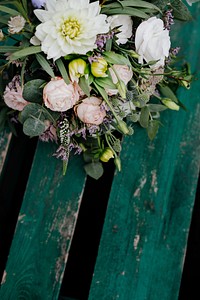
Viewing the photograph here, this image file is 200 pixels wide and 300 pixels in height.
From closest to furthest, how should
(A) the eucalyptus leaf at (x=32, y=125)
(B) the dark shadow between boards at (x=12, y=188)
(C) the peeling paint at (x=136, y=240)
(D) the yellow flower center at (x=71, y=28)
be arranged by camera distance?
(D) the yellow flower center at (x=71, y=28) < (A) the eucalyptus leaf at (x=32, y=125) < (C) the peeling paint at (x=136, y=240) < (B) the dark shadow between boards at (x=12, y=188)

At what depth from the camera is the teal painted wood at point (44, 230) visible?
1198 millimetres

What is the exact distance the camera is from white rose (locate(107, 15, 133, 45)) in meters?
1.00

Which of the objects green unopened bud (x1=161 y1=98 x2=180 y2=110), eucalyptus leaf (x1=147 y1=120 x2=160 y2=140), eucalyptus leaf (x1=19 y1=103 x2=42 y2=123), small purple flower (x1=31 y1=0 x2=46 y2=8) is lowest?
eucalyptus leaf (x1=19 y1=103 x2=42 y2=123)

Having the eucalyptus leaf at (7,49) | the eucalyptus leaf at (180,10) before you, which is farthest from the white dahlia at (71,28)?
the eucalyptus leaf at (180,10)

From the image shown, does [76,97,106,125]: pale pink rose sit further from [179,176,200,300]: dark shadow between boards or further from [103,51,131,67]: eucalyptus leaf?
[179,176,200,300]: dark shadow between boards

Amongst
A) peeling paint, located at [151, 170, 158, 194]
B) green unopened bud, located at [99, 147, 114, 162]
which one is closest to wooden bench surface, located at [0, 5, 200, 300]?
peeling paint, located at [151, 170, 158, 194]

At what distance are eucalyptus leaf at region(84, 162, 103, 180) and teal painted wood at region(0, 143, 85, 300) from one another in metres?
0.04

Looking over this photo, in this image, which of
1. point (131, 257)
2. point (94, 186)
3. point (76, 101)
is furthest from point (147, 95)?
point (94, 186)

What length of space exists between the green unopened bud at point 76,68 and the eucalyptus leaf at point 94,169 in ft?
1.03

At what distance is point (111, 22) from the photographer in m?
0.99

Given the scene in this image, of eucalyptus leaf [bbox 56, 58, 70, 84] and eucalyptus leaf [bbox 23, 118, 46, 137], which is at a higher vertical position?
eucalyptus leaf [bbox 56, 58, 70, 84]

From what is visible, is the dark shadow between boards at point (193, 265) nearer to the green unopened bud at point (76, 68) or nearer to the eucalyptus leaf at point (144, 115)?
the eucalyptus leaf at point (144, 115)

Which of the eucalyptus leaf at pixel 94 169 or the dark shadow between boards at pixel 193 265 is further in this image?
the dark shadow between boards at pixel 193 265

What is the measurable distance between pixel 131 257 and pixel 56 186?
0.24 m
